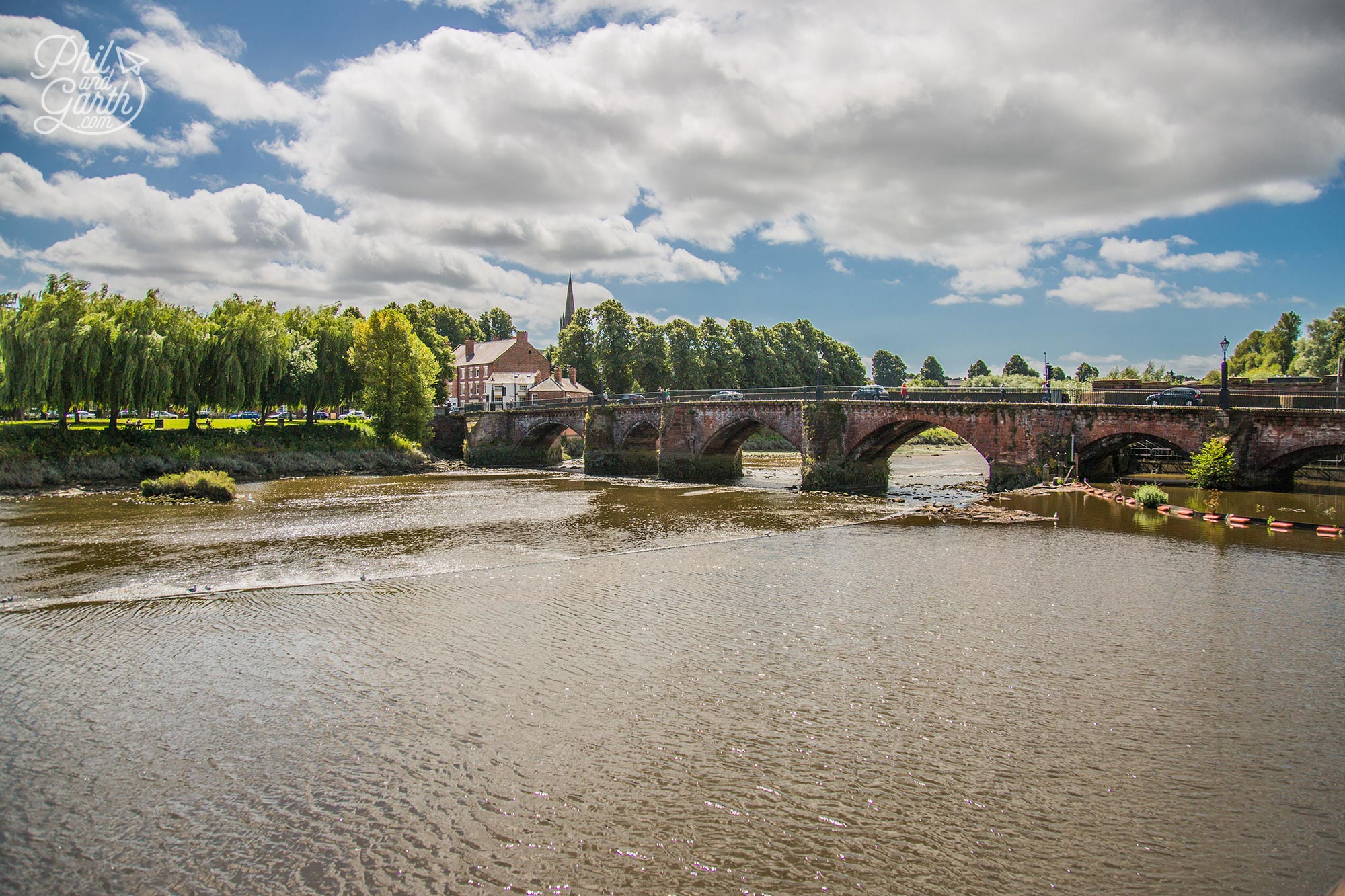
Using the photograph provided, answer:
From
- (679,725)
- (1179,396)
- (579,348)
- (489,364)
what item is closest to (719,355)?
(579,348)

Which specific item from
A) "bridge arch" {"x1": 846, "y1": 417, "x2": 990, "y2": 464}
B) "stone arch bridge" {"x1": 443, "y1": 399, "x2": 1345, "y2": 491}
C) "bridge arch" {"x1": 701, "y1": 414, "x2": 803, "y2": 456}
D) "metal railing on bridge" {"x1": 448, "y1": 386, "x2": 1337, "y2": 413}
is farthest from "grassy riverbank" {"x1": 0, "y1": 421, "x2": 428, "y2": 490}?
"bridge arch" {"x1": 846, "y1": 417, "x2": 990, "y2": 464}

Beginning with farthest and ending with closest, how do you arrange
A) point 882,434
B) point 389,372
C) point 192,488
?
point 389,372, point 882,434, point 192,488

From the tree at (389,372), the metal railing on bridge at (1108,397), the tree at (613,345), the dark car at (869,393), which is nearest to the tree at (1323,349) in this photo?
the metal railing on bridge at (1108,397)

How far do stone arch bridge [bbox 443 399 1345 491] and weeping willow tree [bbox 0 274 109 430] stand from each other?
2760 cm

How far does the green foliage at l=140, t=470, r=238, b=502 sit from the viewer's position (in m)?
35.8

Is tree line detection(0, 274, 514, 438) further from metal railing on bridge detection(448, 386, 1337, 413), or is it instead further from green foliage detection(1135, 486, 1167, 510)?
green foliage detection(1135, 486, 1167, 510)

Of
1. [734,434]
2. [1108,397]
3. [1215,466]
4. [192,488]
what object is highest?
[1108,397]

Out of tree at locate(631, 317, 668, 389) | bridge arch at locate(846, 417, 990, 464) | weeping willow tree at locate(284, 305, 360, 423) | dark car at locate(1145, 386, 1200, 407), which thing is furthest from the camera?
tree at locate(631, 317, 668, 389)

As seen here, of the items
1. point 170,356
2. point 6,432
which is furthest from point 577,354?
point 6,432

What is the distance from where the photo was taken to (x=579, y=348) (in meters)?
89.3

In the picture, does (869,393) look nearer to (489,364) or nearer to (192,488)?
→ (192,488)

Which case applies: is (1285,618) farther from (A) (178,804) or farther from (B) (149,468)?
(B) (149,468)

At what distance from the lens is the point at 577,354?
89.2 metres

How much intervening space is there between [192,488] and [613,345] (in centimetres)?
5558
